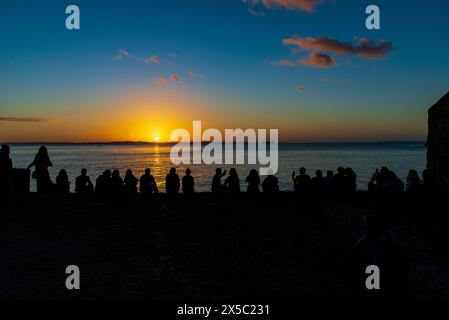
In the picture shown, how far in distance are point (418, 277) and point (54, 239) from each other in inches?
328

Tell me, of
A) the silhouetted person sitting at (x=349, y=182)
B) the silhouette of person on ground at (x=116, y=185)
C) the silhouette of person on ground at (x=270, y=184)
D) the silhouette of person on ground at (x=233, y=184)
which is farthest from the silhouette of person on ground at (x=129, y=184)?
the silhouetted person sitting at (x=349, y=182)

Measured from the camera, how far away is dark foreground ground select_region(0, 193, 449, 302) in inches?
268

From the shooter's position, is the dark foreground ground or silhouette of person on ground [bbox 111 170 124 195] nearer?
the dark foreground ground

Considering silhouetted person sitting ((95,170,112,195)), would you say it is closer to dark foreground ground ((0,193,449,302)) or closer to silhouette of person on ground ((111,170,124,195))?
silhouette of person on ground ((111,170,124,195))

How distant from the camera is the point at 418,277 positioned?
7430 millimetres

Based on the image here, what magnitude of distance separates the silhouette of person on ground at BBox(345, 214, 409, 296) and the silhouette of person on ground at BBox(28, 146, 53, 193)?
571 inches

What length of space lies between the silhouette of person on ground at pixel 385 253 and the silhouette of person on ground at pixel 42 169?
1451cm

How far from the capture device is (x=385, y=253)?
21.6 ft

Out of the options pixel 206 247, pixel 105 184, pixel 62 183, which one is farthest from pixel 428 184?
pixel 62 183

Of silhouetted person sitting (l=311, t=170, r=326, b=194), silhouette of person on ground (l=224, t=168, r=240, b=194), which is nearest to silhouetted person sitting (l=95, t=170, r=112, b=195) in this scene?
silhouette of person on ground (l=224, t=168, r=240, b=194)

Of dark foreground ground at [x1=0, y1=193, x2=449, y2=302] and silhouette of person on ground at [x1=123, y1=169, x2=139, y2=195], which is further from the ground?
silhouette of person on ground at [x1=123, y1=169, x2=139, y2=195]

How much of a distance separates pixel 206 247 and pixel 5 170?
12.1 metres
